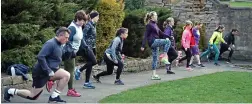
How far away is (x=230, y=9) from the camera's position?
69.4ft

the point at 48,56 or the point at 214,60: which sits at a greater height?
the point at 48,56

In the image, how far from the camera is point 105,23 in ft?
48.4

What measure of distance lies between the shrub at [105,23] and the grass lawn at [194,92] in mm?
2700

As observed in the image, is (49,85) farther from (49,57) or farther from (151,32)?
Result: (151,32)

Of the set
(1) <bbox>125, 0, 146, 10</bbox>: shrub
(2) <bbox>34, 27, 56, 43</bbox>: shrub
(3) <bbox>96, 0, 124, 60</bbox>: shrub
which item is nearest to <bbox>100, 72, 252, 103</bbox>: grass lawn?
(2) <bbox>34, 27, 56, 43</bbox>: shrub

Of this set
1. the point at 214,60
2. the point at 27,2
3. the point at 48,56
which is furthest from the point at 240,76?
the point at 48,56

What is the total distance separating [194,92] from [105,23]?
14.7 feet

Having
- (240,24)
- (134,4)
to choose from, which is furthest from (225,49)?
(134,4)

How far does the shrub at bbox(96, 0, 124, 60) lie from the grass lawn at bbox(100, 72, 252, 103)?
2.70 meters

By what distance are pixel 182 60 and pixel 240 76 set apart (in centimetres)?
255

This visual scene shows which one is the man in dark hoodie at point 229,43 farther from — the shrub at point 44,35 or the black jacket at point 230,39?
the shrub at point 44,35

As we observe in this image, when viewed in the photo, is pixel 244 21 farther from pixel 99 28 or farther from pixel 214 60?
pixel 99 28

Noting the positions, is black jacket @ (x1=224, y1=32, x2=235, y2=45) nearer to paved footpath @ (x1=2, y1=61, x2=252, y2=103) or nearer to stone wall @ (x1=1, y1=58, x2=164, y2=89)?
paved footpath @ (x1=2, y1=61, x2=252, y2=103)

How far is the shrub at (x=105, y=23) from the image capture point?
14.8 meters
